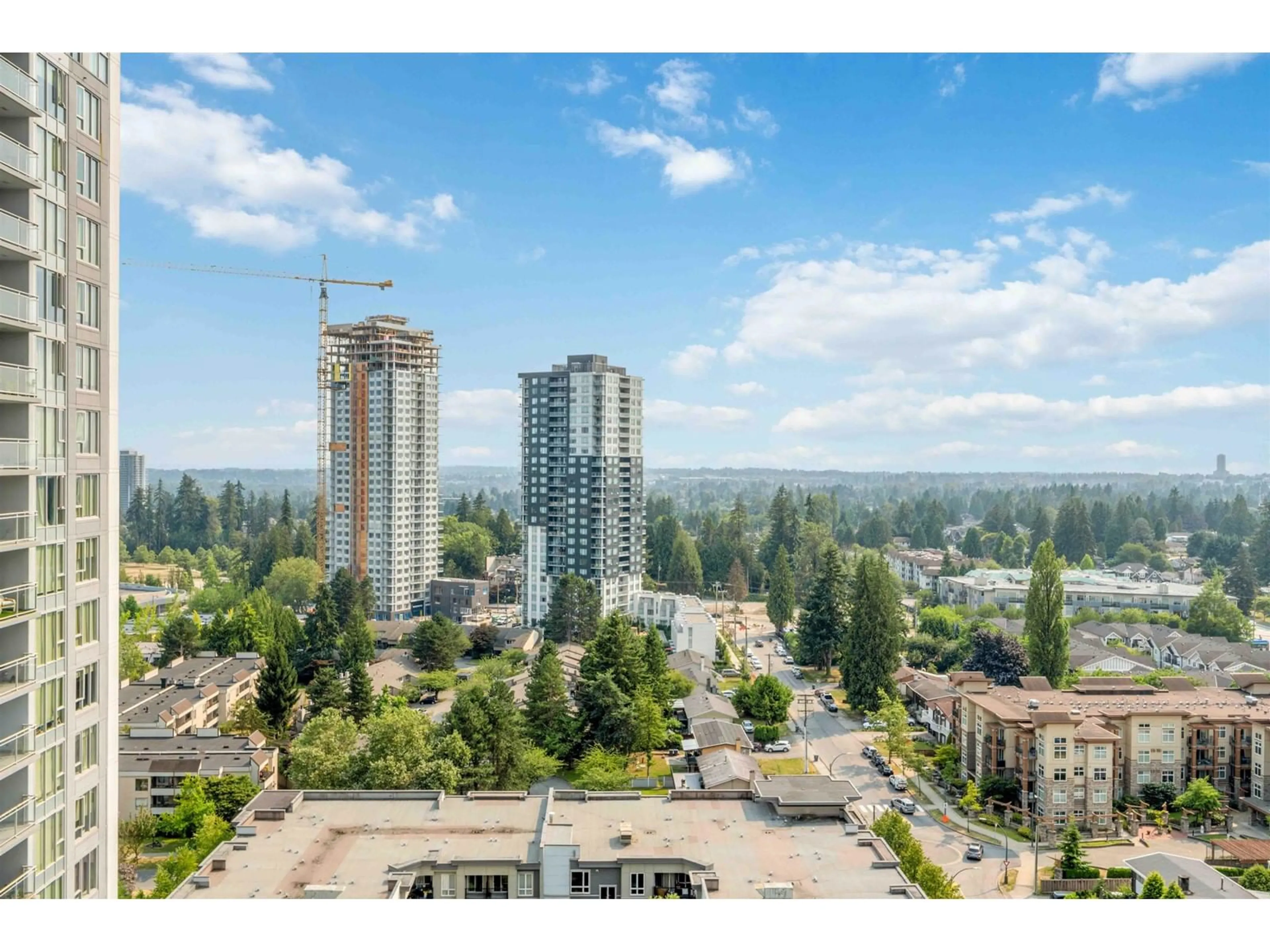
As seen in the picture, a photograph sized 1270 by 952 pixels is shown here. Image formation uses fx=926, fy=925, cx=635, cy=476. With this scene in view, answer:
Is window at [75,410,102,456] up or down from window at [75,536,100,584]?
up

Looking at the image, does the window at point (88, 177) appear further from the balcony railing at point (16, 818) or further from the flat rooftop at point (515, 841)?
the flat rooftop at point (515, 841)

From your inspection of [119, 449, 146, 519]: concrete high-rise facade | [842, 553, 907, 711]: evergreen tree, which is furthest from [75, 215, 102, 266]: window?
[119, 449, 146, 519]: concrete high-rise facade

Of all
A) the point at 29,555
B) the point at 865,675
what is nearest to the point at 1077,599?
the point at 865,675

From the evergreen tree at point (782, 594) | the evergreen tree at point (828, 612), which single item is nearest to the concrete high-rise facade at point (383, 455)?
the evergreen tree at point (782, 594)

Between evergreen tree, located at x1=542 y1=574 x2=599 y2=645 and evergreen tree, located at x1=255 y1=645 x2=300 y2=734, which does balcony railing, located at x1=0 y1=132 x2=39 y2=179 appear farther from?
evergreen tree, located at x1=542 y1=574 x2=599 y2=645

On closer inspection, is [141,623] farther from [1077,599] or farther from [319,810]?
[1077,599]
